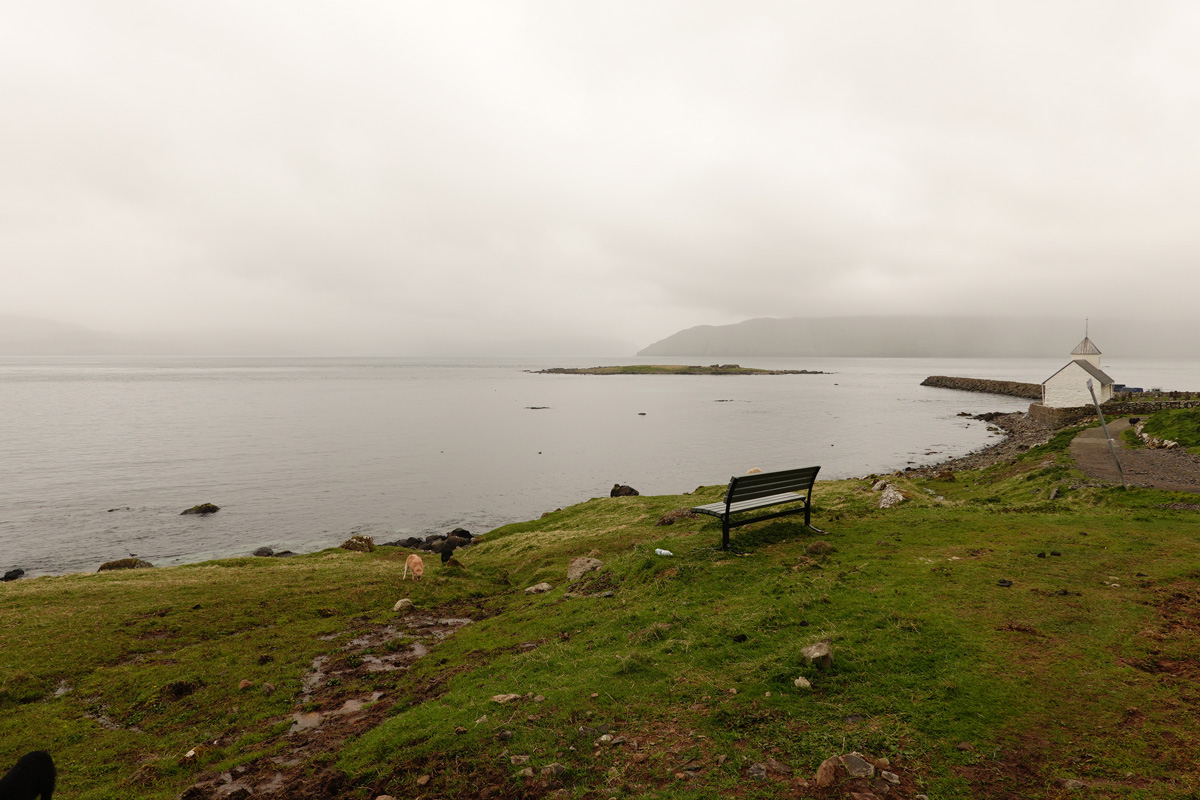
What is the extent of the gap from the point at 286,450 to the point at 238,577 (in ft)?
145

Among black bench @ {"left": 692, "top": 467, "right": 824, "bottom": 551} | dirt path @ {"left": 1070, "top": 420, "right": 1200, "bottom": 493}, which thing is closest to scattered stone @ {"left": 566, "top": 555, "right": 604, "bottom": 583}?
black bench @ {"left": 692, "top": 467, "right": 824, "bottom": 551}

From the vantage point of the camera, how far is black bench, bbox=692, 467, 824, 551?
11203 mm

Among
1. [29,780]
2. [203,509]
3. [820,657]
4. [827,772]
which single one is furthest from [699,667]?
[203,509]

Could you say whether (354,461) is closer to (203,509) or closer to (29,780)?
(203,509)

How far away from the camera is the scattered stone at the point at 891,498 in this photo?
1638 centimetres

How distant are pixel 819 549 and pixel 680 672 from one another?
5.13 m

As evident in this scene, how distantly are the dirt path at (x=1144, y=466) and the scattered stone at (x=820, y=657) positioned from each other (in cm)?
1681

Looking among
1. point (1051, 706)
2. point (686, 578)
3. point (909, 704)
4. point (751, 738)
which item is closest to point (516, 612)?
point (686, 578)

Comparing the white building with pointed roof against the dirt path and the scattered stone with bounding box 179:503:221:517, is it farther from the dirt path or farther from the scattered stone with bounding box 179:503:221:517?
the scattered stone with bounding box 179:503:221:517

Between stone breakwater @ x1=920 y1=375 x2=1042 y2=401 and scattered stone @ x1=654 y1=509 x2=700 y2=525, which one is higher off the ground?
stone breakwater @ x1=920 y1=375 x2=1042 y2=401

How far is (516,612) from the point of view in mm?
10891

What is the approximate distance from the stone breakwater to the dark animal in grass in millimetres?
143010

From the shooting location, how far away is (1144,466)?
883 inches

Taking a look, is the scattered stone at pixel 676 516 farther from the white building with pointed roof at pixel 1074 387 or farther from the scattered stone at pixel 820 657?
the white building with pointed roof at pixel 1074 387
